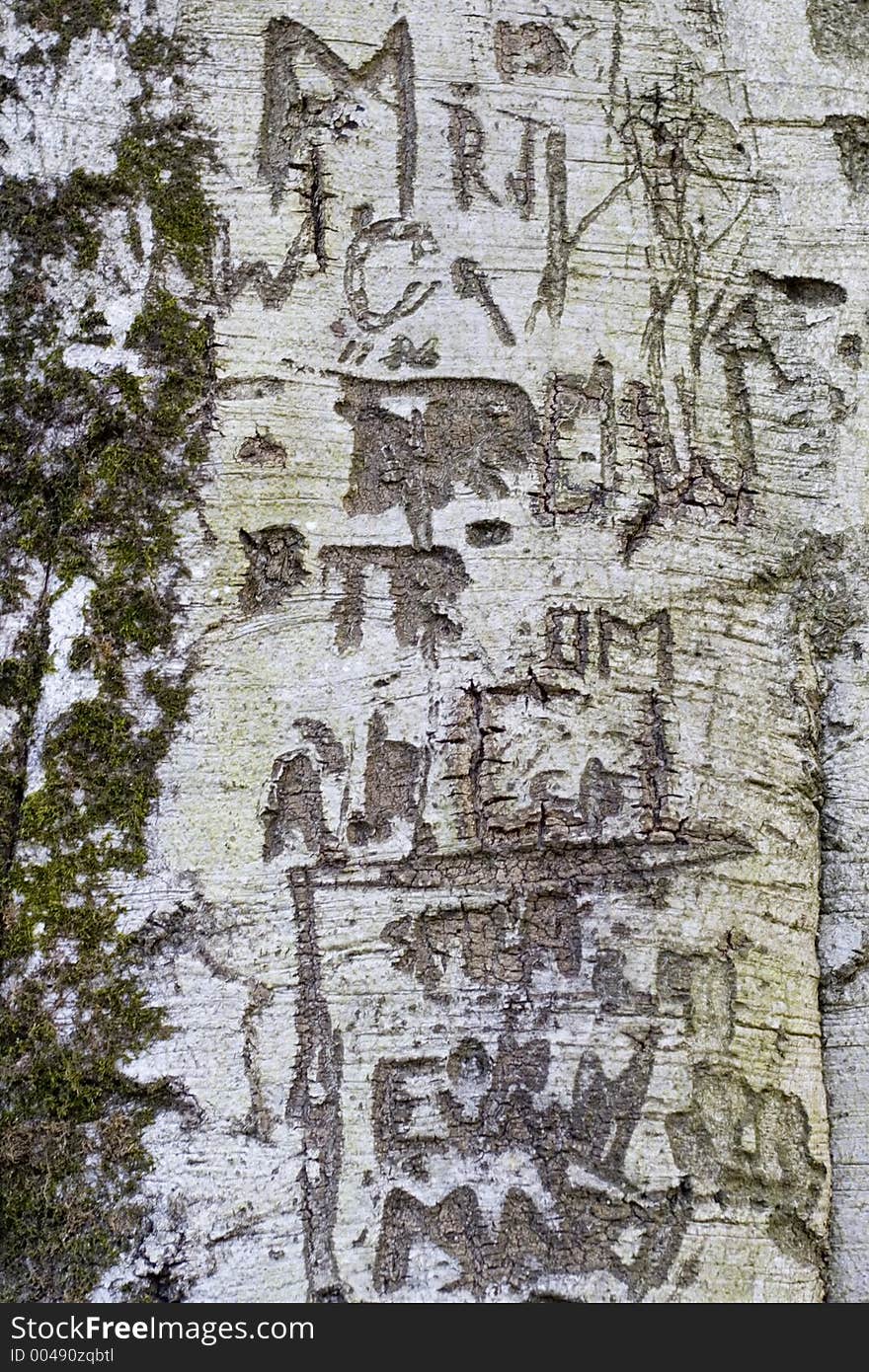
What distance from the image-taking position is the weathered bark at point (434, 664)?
2191 mm

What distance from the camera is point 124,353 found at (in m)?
2.38

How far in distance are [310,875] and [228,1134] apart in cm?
42

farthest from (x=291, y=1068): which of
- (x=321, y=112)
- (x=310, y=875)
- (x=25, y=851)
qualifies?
(x=321, y=112)

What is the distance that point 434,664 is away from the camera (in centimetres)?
232

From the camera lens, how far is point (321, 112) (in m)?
2.44

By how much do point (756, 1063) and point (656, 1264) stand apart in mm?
366

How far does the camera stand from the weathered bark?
219 cm

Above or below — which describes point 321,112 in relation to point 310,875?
above

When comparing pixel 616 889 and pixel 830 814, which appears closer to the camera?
pixel 616 889

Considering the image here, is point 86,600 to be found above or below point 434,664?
above
